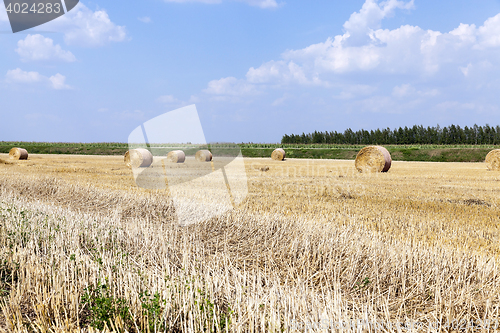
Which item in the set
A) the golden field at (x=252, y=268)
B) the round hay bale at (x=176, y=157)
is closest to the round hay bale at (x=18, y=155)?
the round hay bale at (x=176, y=157)

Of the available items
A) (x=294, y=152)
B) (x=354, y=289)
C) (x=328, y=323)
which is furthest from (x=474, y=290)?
(x=294, y=152)

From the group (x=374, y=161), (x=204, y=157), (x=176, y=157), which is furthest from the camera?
(x=204, y=157)

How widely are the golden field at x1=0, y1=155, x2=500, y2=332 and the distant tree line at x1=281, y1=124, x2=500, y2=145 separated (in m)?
77.7

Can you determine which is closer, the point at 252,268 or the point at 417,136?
the point at 252,268

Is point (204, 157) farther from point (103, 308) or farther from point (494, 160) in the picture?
point (103, 308)

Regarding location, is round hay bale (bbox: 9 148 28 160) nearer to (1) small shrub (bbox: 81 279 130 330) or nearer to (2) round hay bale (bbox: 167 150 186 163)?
(2) round hay bale (bbox: 167 150 186 163)

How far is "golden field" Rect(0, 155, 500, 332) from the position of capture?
3.07m

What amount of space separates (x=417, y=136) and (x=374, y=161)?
2696 inches

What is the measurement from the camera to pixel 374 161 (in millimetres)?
20984

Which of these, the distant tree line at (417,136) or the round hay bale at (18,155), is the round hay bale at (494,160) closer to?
the round hay bale at (18,155)

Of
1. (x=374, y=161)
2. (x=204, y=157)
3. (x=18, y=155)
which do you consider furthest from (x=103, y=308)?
(x=18, y=155)

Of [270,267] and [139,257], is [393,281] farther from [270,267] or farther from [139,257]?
[139,257]

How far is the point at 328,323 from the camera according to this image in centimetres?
278

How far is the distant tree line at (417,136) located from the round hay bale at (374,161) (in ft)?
209
